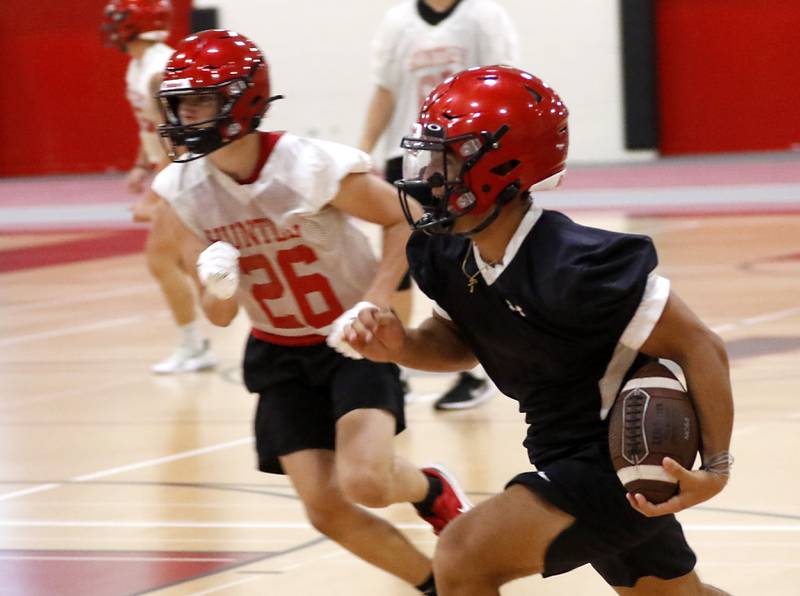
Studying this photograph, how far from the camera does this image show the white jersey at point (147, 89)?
9078 millimetres

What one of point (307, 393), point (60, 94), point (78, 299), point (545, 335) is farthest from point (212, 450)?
point (60, 94)

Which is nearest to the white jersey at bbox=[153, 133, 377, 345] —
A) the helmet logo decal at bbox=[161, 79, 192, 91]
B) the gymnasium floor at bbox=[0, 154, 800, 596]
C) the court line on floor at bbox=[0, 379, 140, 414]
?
the helmet logo decal at bbox=[161, 79, 192, 91]

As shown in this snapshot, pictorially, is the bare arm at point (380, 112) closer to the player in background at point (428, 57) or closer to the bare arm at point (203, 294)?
the player in background at point (428, 57)

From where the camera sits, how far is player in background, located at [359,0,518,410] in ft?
25.7

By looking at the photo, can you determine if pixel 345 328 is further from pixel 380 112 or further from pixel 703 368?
pixel 380 112

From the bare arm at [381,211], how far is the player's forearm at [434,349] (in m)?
0.93

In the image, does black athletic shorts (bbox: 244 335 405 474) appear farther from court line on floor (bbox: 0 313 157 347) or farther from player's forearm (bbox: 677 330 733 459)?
court line on floor (bbox: 0 313 157 347)

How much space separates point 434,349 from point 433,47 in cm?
416

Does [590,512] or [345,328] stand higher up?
[345,328]

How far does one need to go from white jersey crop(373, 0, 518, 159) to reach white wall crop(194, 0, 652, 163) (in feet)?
39.7

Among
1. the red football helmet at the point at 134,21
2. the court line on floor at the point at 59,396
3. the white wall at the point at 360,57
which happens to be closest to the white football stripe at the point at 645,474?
the court line on floor at the point at 59,396

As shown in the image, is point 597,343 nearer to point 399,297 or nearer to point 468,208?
point 468,208

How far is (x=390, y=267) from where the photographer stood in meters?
4.90

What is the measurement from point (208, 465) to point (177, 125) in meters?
2.48
